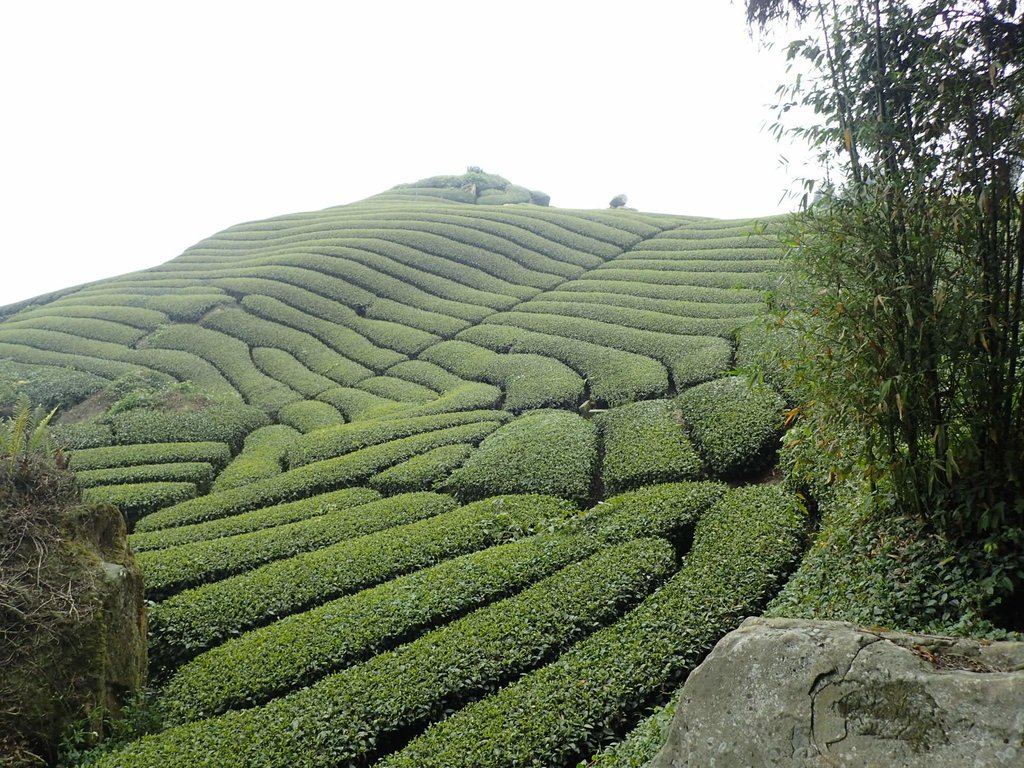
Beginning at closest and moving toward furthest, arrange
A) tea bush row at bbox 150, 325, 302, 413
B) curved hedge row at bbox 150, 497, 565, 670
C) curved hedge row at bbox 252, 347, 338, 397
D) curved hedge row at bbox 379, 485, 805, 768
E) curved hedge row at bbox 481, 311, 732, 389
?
curved hedge row at bbox 379, 485, 805, 768 → curved hedge row at bbox 150, 497, 565, 670 → curved hedge row at bbox 481, 311, 732, 389 → tea bush row at bbox 150, 325, 302, 413 → curved hedge row at bbox 252, 347, 338, 397

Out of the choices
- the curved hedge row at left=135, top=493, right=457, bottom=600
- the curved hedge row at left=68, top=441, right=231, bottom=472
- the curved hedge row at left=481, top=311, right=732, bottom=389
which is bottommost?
the curved hedge row at left=135, top=493, right=457, bottom=600

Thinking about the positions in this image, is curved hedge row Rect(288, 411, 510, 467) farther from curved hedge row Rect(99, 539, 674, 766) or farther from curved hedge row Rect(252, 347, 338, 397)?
curved hedge row Rect(99, 539, 674, 766)

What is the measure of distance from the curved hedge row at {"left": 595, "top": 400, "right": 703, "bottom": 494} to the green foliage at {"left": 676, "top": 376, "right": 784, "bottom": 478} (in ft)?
1.00

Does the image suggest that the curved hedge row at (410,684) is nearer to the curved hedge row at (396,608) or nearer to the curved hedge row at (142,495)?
the curved hedge row at (396,608)

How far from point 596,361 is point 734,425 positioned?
23.7ft

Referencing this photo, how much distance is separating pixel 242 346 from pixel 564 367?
1229cm

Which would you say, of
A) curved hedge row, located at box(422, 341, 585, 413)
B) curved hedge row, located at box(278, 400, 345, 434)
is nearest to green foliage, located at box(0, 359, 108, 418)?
curved hedge row, located at box(278, 400, 345, 434)

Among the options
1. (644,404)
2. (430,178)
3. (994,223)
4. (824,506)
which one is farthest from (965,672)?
(430,178)

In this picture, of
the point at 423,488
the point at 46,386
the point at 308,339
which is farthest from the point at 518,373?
the point at 46,386

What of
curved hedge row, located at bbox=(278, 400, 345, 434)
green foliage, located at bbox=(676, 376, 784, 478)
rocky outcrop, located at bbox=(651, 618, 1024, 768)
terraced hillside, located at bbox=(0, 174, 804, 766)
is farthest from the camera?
curved hedge row, located at bbox=(278, 400, 345, 434)

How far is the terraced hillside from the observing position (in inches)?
308

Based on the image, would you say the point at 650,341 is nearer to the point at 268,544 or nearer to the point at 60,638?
the point at 268,544

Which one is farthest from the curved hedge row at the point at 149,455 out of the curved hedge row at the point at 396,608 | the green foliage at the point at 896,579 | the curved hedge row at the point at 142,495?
the green foliage at the point at 896,579

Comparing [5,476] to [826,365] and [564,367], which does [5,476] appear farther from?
[564,367]
